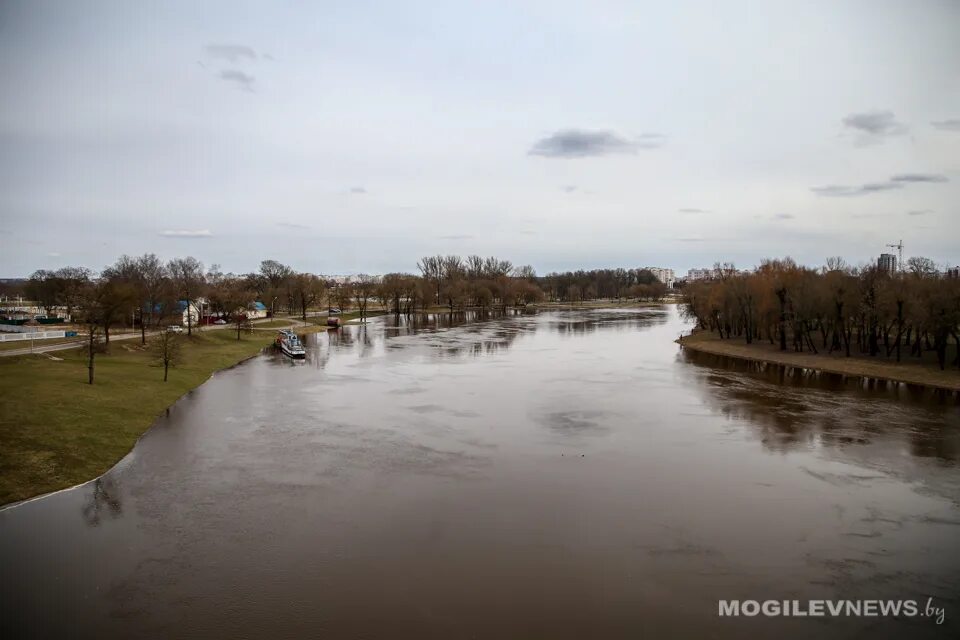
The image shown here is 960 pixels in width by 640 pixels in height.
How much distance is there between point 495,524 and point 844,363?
118 ft

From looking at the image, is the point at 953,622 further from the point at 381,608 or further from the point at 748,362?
the point at 748,362

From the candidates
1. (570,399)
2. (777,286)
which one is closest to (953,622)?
(570,399)

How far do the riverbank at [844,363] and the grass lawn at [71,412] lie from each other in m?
41.1

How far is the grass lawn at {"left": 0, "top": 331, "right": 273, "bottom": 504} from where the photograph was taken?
55.4 feet

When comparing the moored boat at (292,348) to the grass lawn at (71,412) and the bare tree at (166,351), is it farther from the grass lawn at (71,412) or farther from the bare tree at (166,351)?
the bare tree at (166,351)

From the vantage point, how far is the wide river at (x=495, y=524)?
34.8 ft

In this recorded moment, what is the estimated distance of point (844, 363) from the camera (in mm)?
39625

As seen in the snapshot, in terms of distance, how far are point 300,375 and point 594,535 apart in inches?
1093

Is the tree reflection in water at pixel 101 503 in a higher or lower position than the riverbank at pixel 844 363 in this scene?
lower

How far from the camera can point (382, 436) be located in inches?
878

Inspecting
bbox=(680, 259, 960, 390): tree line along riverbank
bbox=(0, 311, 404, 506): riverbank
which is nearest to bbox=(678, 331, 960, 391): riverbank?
bbox=(680, 259, 960, 390): tree line along riverbank

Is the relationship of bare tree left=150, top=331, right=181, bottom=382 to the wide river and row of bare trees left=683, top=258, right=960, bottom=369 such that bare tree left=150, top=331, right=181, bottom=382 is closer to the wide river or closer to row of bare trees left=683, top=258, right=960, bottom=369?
the wide river

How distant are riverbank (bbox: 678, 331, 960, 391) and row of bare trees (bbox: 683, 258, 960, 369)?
975mm

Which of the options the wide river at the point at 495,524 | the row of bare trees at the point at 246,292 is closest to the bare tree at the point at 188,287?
the row of bare trees at the point at 246,292
